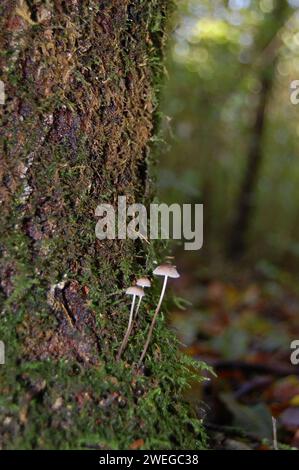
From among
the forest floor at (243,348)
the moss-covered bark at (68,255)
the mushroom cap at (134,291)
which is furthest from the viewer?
the forest floor at (243,348)

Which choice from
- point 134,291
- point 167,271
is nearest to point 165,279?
point 167,271

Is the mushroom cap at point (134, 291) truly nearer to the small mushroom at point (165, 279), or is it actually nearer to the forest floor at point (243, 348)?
the small mushroom at point (165, 279)

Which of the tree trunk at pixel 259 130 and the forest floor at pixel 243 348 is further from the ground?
the tree trunk at pixel 259 130

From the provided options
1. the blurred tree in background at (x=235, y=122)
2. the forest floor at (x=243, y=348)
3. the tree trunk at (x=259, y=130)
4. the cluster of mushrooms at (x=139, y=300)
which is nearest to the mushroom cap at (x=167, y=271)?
the cluster of mushrooms at (x=139, y=300)

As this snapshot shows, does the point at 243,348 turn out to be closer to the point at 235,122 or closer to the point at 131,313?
the point at 131,313

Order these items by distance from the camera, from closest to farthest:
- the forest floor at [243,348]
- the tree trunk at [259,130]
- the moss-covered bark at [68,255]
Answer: the moss-covered bark at [68,255] → the forest floor at [243,348] → the tree trunk at [259,130]

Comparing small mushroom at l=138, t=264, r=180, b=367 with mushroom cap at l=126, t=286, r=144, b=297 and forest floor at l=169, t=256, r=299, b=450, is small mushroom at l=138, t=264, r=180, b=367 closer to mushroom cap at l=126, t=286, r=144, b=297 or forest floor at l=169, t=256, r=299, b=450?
mushroom cap at l=126, t=286, r=144, b=297

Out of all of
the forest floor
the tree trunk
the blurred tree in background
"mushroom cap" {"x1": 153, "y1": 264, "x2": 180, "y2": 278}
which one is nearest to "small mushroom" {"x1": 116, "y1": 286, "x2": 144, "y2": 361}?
"mushroom cap" {"x1": 153, "y1": 264, "x2": 180, "y2": 278}
